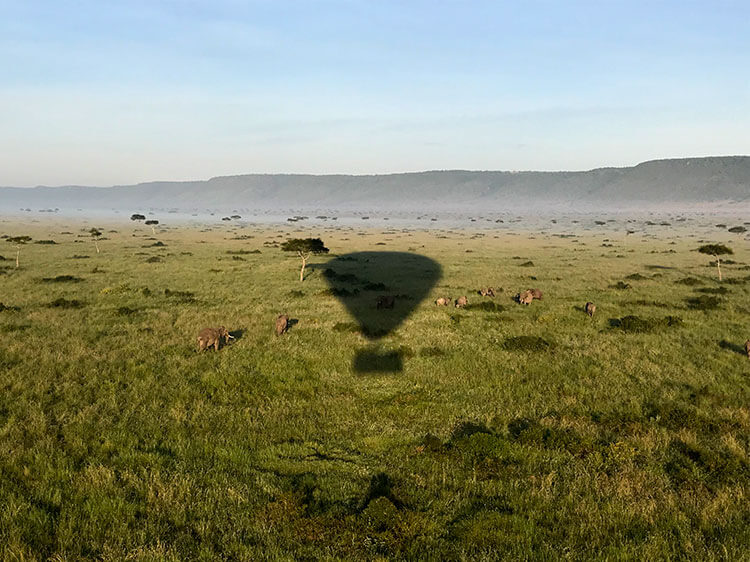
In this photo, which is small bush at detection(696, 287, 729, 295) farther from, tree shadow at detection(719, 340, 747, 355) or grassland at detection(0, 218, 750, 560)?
tree shadow at detection(719, 340, 747, 355)

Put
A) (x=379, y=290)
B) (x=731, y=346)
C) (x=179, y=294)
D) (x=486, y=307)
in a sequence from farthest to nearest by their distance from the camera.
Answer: (x=379, y=290)
(x=179, y=294)
(x=486, y=307)
(x=731, y=346)

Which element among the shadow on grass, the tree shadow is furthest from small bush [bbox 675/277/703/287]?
the shadow on grass

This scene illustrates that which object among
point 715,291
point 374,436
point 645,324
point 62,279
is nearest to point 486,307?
point 645,324

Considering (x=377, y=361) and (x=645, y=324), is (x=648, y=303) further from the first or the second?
(x=377, y=361)

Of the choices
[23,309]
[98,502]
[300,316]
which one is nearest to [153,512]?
[98,502]

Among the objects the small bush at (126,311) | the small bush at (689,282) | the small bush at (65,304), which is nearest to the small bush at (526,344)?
the small bush at (126,311)

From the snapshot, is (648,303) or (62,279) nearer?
(648,303)

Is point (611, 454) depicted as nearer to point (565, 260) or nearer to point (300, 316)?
point (300, 316)
